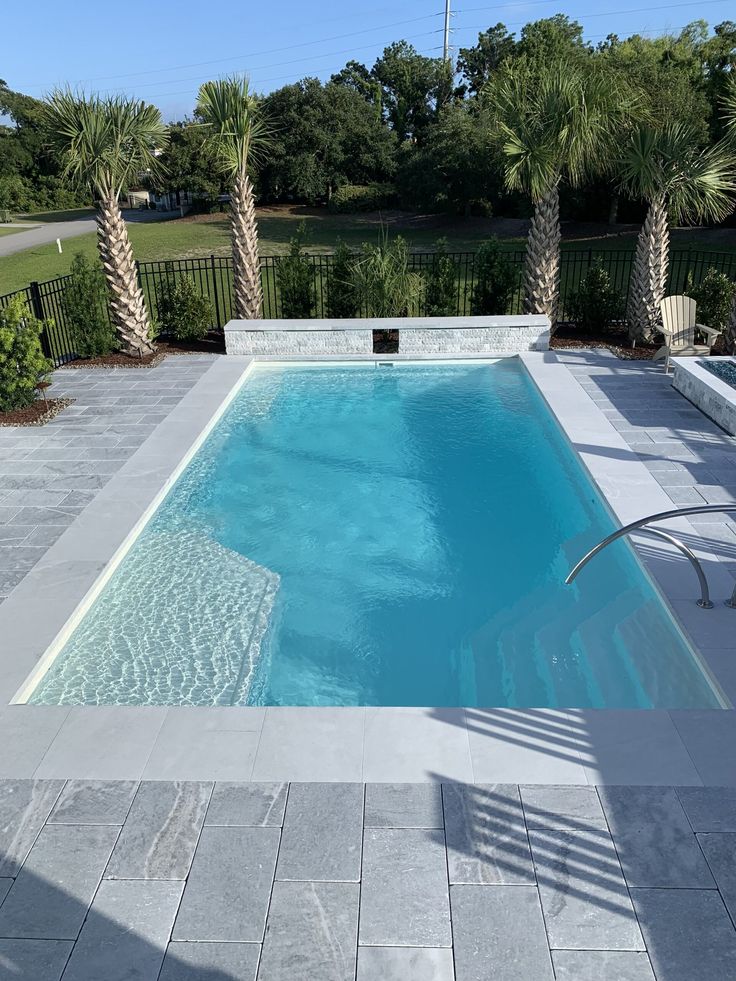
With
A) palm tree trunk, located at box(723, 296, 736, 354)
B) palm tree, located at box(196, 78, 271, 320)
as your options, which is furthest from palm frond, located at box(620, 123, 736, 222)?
palm tree, located at box(196, 78, 271, 320)

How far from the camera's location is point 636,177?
12414 mm

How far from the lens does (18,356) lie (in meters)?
10.2

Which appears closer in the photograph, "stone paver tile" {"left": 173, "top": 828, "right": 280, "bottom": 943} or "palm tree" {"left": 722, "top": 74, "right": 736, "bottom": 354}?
"stone paver tile" {"left": 173, "top": 828, "right": 280, "bottom": 943}

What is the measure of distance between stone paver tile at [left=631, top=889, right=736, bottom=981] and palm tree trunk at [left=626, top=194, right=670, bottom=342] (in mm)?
11389

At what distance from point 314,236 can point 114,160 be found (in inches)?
926

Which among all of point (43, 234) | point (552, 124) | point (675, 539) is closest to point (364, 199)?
point (43, 234)

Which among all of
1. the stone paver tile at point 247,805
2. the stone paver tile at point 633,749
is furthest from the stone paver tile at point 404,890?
the stone paver tile at point 633,749

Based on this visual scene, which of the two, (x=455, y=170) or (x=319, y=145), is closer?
(x=455, y=170)

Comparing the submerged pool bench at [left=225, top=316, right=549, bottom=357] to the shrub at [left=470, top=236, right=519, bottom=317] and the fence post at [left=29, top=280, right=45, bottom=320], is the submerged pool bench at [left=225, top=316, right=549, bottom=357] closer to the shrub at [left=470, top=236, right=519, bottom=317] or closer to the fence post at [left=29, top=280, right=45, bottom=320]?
the shrub at [left=470, top=236, right=519, bottom=317]

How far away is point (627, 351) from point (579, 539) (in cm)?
688

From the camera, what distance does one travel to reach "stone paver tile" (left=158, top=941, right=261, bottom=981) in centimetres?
317

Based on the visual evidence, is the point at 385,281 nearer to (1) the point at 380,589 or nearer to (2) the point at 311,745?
(1) the point at 380,589

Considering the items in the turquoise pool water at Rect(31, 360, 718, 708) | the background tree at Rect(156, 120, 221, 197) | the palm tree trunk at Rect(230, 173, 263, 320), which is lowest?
the turquoise pool water at Rect(31, 360, 718, 708)

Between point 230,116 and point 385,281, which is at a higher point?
point 230,116
